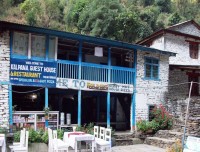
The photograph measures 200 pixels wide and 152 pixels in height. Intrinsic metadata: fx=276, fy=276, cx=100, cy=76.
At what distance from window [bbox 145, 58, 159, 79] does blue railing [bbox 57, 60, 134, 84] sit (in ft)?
4.08

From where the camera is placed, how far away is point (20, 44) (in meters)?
12.0

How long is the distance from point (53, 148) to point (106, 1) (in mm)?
24054

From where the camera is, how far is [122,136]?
14.2 m

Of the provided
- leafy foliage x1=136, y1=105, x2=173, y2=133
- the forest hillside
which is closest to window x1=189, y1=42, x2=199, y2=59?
the forest hillside

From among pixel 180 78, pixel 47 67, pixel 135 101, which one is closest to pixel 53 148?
pixel 47 67

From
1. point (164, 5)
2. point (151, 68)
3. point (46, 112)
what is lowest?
point (46, 112)

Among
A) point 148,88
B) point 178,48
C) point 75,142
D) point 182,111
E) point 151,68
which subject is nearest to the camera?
point 75,142

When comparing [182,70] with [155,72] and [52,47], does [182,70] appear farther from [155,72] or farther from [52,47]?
[52,47]

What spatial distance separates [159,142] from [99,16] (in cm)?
1863

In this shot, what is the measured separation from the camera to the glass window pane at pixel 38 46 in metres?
12.3

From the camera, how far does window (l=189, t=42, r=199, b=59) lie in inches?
906

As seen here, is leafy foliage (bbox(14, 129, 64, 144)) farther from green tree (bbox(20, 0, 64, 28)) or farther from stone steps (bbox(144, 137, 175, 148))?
green tree (bbox(20, 0, 64, 28))

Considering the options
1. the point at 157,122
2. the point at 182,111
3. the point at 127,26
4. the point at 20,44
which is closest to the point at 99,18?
the point at 127,26

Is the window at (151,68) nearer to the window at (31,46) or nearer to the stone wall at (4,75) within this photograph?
the window at (31,46)
